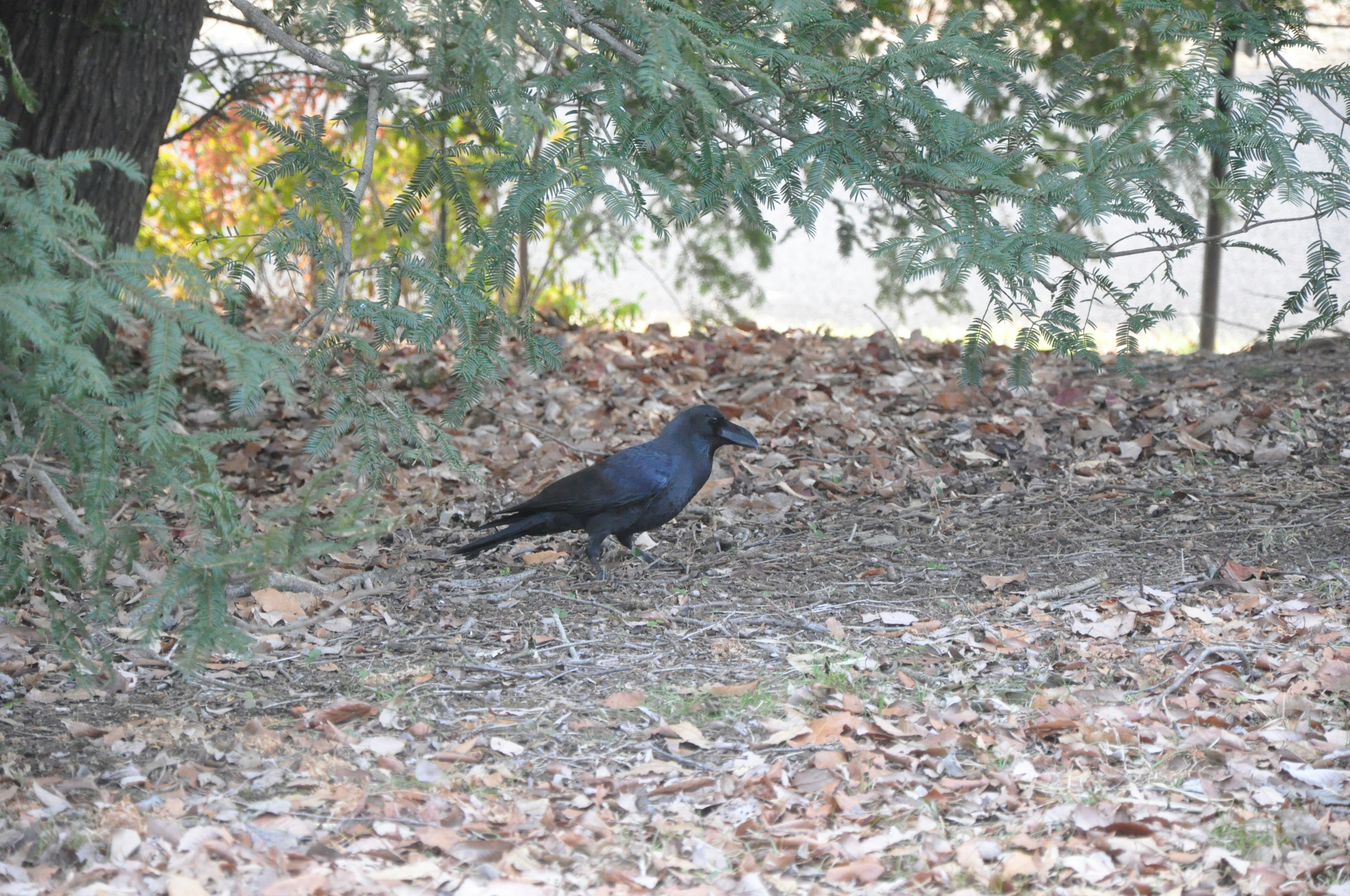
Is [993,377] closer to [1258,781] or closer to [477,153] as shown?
[477,153]

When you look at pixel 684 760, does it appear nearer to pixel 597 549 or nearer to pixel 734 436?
pixel 597 549

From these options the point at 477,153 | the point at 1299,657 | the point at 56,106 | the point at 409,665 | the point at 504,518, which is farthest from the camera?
the point at 56,106

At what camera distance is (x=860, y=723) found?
3.51 m

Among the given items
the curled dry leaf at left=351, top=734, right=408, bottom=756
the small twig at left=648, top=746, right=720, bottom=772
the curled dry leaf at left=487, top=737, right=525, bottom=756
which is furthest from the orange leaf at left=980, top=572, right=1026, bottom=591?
the curled dry leaf at left=351, top=734, right=408, bottom=756

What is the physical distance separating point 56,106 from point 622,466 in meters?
3.26

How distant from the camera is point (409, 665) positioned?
13.5ft

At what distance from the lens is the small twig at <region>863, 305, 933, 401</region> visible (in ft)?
23.7

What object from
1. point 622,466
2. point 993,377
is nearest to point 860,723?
point 622,466

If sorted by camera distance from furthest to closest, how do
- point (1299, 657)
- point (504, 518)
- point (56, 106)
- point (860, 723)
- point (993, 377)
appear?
point (993, 377), point (56, 106), point (504, 518), point (1299, 657), point (860, 723)

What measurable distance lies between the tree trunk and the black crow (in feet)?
7.73

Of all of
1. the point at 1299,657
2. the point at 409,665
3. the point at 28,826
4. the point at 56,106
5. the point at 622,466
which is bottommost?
the point at 28,826

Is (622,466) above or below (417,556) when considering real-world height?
above

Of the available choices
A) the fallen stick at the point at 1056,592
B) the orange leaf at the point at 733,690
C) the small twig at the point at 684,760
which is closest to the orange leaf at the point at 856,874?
the small twig at the point at 684,760

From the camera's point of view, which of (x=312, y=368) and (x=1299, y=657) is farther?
(x=312, y=368)
